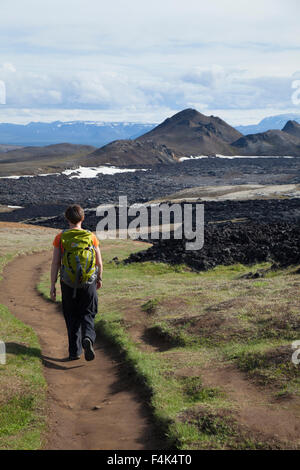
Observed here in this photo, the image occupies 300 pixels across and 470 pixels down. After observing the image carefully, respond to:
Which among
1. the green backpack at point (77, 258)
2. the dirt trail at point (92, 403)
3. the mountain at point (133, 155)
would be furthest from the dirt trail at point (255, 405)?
the mountain at point (133, 155)

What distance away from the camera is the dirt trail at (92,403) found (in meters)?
7.36

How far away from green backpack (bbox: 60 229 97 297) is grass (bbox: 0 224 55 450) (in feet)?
5.83

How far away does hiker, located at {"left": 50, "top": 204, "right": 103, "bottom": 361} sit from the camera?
32.3ft

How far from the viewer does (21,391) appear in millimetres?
8812

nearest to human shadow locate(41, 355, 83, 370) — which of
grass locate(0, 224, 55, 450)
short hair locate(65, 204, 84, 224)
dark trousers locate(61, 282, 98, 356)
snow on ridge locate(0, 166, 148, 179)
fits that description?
grass locate(0, 224, 55, 450)

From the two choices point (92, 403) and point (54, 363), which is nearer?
point (92, 403)

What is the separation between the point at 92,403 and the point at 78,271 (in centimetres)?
244

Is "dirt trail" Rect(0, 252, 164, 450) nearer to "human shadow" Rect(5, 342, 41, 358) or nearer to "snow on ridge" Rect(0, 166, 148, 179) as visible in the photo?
"human shadow" Rect(5, 342, 41, 358)

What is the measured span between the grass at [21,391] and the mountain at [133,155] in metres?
157

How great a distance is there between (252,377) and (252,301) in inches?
190
